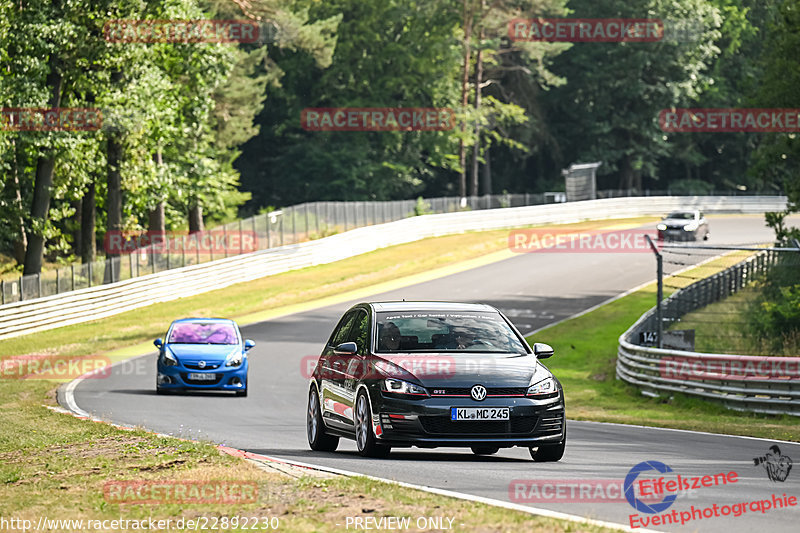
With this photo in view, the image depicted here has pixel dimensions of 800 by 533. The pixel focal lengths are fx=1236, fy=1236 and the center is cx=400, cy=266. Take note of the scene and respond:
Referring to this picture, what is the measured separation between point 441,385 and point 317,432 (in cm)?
256

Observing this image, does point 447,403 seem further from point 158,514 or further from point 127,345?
point 127,345

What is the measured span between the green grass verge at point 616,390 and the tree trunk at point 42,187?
57.6 ft

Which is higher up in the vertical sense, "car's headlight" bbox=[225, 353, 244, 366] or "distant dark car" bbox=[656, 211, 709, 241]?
"distant dark car" bbox=[656, 211, 709, 241]

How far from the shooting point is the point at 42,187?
42031 millimetres

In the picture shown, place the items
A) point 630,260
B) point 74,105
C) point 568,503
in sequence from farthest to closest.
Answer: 1. point 630,260
2. point 74,105
3. point 568,503

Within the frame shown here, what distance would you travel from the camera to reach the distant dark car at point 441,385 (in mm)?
11500

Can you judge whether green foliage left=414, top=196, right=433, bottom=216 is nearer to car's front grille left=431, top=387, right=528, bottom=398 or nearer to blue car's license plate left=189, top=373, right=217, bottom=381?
blue car's license plate left=189, top=373, right=217, bottom=381

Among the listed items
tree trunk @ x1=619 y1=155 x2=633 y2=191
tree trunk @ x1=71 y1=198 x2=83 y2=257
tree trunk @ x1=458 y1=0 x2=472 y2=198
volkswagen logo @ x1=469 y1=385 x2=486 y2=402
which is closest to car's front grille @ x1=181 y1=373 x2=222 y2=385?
volkswagen logo @ x1=469 y1=385 x2=486 y2=402

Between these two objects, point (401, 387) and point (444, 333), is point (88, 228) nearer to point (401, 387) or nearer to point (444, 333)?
point (444, 333)

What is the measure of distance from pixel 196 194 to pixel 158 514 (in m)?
45.6

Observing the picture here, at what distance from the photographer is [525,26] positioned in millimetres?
76812

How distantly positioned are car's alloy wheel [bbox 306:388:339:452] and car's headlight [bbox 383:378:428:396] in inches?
80.4

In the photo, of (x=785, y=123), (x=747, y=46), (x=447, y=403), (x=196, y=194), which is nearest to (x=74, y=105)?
(x=196, y=194)

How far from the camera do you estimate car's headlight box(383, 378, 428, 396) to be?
1156cm
